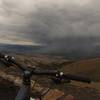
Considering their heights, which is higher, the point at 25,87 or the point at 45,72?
the point at 45,72

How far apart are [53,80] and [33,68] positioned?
0.44 meters

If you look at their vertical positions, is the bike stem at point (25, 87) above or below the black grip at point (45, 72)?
below

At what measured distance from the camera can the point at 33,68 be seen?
5777mm

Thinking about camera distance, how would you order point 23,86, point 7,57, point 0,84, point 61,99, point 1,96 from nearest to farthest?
point 23,86 → point 7,57 → point 61,99 → point 1,96 → point 0,84

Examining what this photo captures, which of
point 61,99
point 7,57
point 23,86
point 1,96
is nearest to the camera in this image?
point 23,86

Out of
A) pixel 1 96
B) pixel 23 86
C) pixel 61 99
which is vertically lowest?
pixel 1 96

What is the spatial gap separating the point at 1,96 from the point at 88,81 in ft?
58.5

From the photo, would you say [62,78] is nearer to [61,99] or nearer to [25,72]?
[25,72]

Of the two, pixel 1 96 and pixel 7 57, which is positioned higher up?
pixel 7 57

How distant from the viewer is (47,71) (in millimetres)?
5598

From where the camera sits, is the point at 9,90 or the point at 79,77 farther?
the point at 9,90

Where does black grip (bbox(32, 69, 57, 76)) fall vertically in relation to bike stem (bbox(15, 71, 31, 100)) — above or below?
above

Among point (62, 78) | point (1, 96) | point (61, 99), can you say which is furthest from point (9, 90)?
point (62, 78)

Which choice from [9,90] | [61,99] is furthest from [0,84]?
[61,99]
